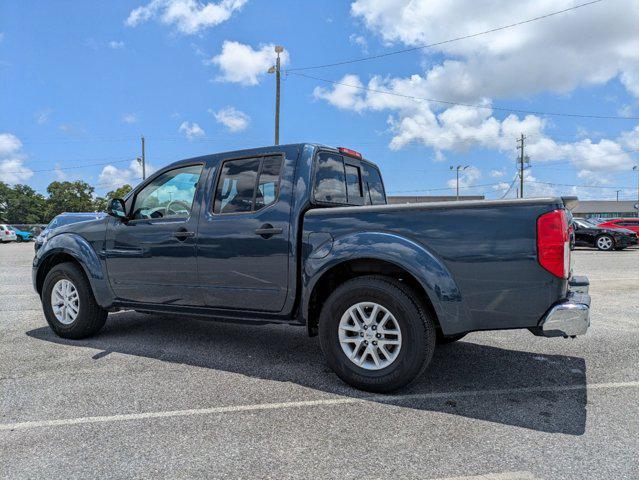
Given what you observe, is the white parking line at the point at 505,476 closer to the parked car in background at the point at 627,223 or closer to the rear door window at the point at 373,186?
the rear door window at the point at 373,186

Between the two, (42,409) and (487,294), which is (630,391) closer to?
(487,294)

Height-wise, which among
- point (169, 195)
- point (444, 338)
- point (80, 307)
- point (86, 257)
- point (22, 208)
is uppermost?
point (22, 208)

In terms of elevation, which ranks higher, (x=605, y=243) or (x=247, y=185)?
(x=247, y=185)

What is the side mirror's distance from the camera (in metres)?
4.79

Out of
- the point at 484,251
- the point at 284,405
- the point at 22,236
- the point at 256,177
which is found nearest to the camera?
the point at 484,251

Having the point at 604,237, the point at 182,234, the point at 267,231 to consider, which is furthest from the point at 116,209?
the point at 604,237

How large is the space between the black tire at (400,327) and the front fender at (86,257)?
2572mm

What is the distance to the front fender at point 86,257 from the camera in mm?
5000

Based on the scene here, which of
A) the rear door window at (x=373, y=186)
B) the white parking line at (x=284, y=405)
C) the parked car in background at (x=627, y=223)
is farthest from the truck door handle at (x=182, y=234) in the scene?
the parked car in background at (x=627, y=223)

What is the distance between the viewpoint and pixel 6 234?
36.6 metres

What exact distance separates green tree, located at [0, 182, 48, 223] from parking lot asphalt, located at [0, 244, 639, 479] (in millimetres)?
105303

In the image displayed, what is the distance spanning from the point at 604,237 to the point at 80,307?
20.3 metres

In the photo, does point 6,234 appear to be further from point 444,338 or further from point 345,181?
point 444,338

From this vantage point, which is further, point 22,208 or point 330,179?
point 22,208
